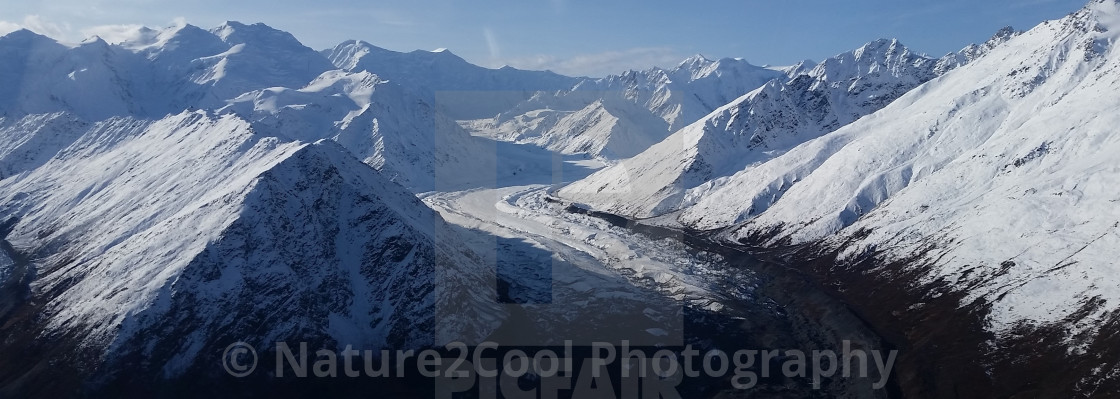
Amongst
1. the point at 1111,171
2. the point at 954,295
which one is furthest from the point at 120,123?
the point at 1111,171

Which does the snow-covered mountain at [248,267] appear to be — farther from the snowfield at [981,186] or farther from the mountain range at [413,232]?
the snowfield at [981,186]

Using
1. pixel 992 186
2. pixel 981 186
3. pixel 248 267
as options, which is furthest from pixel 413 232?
pixel 992 186

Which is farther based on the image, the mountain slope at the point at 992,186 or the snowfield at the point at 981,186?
the snowfield at the point at 981,186

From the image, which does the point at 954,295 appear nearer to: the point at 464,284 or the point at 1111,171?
the point at 1111,171

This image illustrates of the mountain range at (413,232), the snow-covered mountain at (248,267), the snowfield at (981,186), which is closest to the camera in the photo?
the snow-covered mountain at (248,267)

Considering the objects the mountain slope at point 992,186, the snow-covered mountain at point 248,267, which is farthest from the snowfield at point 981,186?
the snow-covered mountain at point 248,267

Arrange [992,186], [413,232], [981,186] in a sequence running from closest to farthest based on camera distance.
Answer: [413,232]
[992,186]
[981,186]

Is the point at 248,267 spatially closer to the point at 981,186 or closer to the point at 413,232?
the point at 413,232

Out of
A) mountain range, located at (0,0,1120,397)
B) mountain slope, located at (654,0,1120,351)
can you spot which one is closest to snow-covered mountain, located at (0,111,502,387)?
mountain range, located at (0,0,1120,397)
